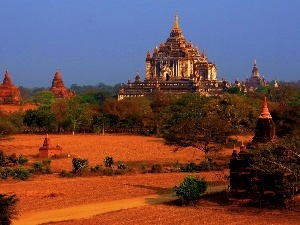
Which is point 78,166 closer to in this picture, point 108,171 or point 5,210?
point 108,171

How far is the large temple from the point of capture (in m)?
92.5

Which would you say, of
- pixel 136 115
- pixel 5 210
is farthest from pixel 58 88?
pixel 5 210

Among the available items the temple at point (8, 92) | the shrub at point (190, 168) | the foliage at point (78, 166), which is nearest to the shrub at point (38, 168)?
the foliage at point (78, 166)

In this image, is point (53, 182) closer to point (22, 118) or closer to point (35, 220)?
point (35, 220)

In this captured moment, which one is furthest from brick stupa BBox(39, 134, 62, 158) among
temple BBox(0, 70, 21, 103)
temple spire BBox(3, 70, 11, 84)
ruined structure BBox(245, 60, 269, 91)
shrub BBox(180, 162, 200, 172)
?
ruined structure BBox(245, 60, 269, 91)

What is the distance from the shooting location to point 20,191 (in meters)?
25.0

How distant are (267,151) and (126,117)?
42.6 m

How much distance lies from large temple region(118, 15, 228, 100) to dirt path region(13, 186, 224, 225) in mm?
67370

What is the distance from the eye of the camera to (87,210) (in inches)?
854

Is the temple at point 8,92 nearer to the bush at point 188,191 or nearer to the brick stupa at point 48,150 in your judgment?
the brick stupa at point 48,150

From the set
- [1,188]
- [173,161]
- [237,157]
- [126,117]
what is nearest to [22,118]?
[126,117]

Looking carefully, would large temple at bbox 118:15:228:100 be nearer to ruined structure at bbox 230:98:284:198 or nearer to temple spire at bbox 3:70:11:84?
temple spire at bbox 3:70:11:84

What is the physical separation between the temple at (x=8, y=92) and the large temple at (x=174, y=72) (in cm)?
1917

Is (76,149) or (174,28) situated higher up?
(174,28)
